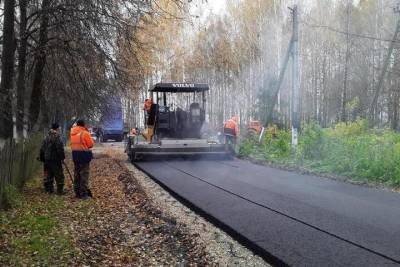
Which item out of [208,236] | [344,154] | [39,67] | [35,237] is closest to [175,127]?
[39,67]

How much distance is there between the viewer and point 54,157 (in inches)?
437

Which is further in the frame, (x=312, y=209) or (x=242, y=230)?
(x=312, y=209)

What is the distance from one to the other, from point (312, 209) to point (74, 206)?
14.6 feet

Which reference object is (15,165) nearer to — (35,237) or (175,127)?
(35,237)

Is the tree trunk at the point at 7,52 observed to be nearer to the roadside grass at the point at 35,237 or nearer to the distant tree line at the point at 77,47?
the distant tree line at the point at 77,47

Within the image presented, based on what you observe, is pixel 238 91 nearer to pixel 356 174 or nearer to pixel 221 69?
pixel 221 69

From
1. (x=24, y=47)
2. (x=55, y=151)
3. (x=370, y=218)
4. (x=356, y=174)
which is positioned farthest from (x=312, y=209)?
(x=24, y=47)

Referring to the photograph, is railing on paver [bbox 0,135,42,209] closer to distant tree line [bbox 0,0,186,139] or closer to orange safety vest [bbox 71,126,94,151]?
Result: distant tree line [bbox 0,0,186,139]

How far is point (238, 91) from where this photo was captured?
4144cm

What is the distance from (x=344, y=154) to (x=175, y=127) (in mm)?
7535

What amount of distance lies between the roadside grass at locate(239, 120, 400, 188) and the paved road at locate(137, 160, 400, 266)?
98 cm

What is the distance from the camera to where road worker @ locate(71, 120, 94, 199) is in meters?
10.6

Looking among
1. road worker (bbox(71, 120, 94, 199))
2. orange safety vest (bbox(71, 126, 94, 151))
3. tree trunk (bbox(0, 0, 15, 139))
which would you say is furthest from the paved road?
tree trunk (bbox(0, 0, 15, 139))

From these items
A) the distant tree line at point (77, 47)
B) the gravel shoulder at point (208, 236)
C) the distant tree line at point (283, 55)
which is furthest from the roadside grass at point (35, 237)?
the distant tree line at point (283, 55)
